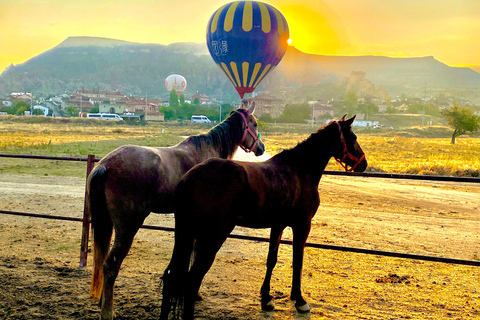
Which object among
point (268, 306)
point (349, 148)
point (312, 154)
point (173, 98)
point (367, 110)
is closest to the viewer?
point (268, 306)

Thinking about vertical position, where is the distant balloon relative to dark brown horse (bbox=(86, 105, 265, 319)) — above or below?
above

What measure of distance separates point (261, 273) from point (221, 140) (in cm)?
206

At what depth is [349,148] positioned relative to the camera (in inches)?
190

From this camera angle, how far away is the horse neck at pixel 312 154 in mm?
4629

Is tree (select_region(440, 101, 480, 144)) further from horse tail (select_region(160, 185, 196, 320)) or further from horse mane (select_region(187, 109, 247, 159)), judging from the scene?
horse tail (select_region(160, 185, 196, 320))

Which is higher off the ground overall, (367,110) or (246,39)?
(246,39)

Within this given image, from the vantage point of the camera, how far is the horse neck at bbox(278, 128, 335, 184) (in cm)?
463

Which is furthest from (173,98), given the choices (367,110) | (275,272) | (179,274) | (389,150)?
(179,274)

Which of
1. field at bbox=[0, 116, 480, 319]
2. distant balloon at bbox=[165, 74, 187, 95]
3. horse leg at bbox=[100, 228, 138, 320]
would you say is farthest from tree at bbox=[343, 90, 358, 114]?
horse leg at bbox=[100, 228, 138, 320]

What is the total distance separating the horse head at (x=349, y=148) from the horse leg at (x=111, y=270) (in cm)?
256

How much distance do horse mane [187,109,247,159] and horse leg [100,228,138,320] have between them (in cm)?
141

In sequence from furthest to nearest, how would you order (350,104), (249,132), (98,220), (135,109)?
(135,109) < (350,104) < (249,132) < (98,220)

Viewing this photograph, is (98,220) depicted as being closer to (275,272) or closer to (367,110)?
(275,272)

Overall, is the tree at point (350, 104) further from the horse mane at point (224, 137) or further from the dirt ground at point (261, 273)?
the horse mane at point (224, 137)
